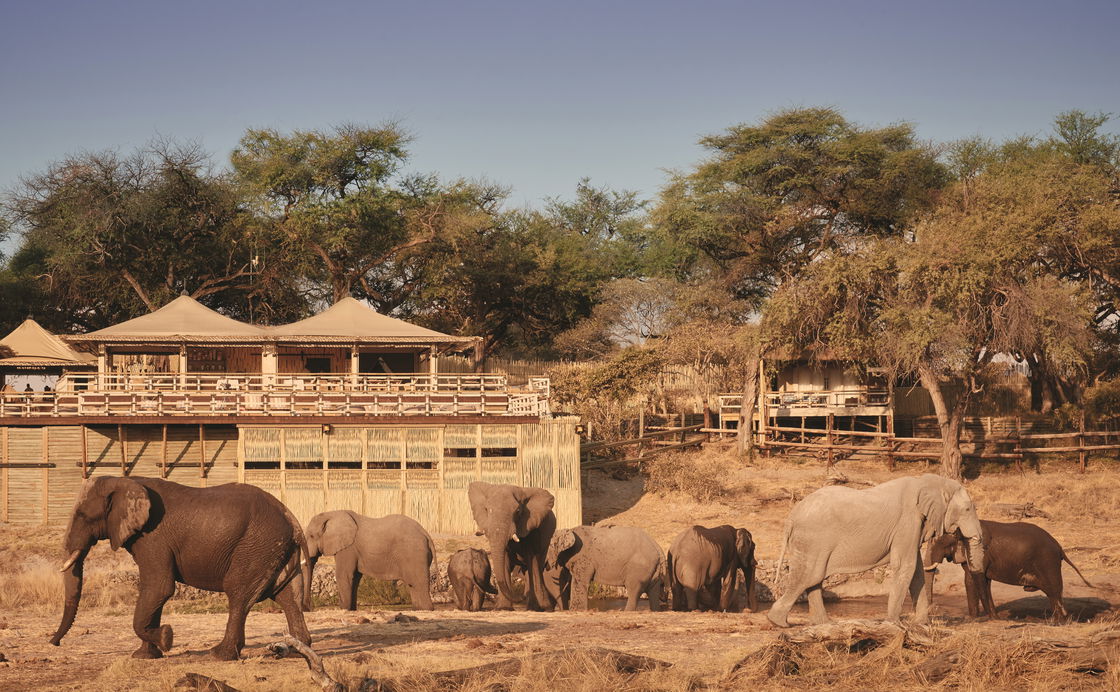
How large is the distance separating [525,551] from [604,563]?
5.11 ft

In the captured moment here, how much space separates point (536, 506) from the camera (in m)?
21.0

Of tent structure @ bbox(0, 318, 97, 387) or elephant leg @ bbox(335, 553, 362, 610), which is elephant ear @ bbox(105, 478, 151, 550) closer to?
elephant leg @ bbox(335, 553, 362, 610)

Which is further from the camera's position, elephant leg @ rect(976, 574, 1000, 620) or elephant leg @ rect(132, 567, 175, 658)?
elephant leg @ rect(976, 574, 1000, 620)

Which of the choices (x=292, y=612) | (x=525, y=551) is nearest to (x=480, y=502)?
(x=525, y=551)

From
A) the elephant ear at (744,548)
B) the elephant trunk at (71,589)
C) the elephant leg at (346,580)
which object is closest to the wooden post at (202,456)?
the elephant leg at (346,580)

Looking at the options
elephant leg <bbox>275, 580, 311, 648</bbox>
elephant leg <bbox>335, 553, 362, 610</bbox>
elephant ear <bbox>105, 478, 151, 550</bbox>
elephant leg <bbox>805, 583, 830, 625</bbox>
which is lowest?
elephant leg <bbox>335, 553, 362, 610</bbox>

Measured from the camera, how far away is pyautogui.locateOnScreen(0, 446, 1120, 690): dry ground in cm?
1063

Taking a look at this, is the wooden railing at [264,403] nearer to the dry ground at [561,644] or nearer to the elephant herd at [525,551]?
the dry ground at [561,644]

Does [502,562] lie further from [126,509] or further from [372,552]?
[126,509]

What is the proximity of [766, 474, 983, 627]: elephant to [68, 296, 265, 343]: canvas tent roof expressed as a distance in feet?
74.6

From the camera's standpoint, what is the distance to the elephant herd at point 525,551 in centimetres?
1152

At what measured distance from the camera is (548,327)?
55125 mm

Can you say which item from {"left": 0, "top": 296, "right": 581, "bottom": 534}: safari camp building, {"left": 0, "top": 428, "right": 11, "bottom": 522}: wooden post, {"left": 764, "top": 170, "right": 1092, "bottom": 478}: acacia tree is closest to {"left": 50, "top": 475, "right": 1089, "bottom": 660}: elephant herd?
{"left": 0, "top": 296, "right": 581, "bottom": 534}: safari camp building

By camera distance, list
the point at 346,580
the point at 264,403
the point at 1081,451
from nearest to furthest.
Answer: the point at 346,580, the point at 264,403, the point at 1081,451
